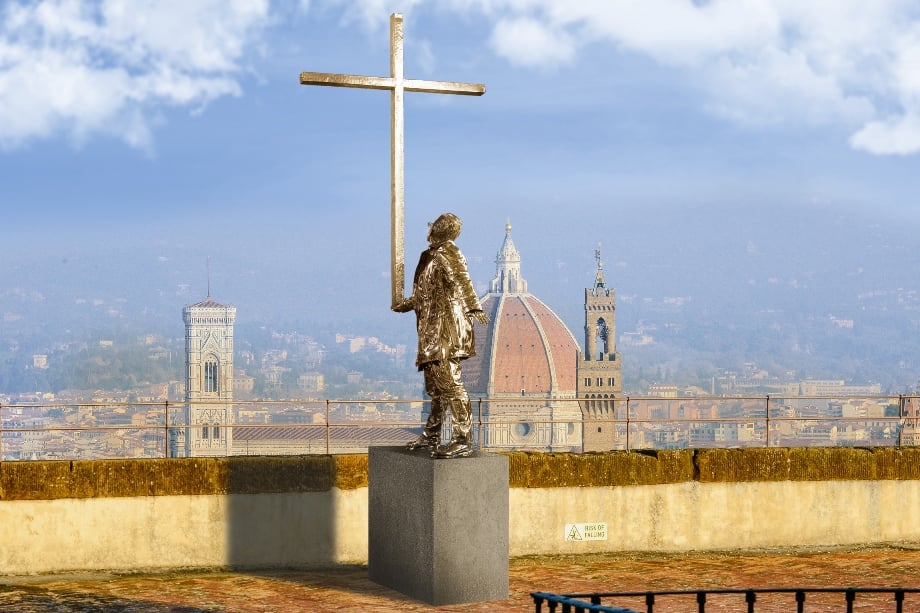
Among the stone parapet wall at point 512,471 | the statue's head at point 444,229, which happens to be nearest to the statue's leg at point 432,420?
the statue's head at point 444,229

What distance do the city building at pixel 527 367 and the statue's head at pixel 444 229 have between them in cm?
15352

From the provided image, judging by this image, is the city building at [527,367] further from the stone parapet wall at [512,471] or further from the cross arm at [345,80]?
the cross arm at [345,80]

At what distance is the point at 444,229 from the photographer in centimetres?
898

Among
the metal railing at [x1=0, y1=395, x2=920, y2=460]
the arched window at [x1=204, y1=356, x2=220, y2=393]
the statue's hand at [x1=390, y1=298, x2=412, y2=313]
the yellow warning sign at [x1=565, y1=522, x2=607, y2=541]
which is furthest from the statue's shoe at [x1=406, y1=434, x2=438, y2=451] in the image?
the arched window at [x1=204, y1=356, x2=220, y2=393]

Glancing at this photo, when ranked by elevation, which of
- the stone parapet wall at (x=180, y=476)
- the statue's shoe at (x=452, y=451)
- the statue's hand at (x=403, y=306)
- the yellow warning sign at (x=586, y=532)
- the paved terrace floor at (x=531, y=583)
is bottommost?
the paved terrace floor at (x=531, y=583)

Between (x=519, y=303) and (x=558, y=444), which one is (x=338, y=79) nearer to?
(x=558, y=444)

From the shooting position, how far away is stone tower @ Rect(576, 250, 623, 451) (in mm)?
170750

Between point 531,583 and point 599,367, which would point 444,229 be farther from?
point 599,367

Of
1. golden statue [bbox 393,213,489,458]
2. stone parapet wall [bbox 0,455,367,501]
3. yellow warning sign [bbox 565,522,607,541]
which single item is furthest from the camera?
yellow warning sign [bbox 565,522,607,541]

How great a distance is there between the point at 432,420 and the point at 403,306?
0.85 metres

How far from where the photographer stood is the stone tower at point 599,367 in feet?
560

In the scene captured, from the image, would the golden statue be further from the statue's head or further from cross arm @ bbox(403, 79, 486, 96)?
cross arm @ bbox(403, 79, 486, 96)

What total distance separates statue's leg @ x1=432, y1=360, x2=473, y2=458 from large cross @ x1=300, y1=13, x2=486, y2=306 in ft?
2.30

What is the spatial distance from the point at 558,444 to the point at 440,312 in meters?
160
